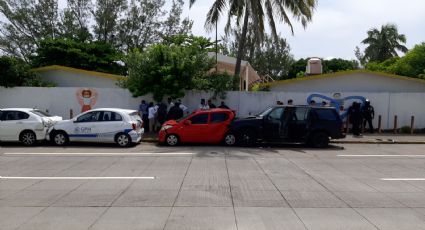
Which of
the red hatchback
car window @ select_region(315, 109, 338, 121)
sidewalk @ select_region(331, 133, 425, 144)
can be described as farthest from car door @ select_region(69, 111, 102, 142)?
sidewalk @ select_region(331, 133, 425, 144)

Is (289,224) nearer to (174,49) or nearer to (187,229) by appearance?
(187,229)

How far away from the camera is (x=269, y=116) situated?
54.7 ft

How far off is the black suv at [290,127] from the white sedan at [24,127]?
7.09 m

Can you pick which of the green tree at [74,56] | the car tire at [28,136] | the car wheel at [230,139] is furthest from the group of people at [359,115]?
the green tree at [74,56]

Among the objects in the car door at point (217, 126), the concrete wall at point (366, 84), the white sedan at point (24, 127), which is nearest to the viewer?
the white sedan at point (24, 127)

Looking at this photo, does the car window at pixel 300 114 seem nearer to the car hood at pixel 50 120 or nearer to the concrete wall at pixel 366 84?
the concrete wall at pixel 366 84

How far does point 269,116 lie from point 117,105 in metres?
8.65

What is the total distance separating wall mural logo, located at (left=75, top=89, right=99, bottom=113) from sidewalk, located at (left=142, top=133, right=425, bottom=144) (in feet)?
12.7

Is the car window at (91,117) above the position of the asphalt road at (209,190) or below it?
above

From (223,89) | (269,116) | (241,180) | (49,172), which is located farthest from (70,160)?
(223,89)

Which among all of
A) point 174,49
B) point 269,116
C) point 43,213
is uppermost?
point 174,49

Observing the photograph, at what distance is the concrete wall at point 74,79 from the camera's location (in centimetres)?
2475

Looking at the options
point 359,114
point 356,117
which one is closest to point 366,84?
point 359,114

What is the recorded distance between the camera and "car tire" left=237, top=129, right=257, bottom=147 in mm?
16500
